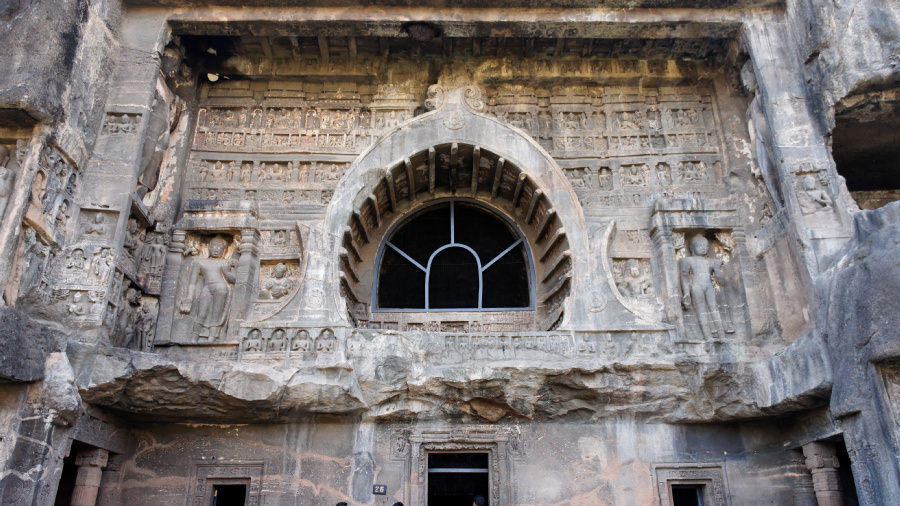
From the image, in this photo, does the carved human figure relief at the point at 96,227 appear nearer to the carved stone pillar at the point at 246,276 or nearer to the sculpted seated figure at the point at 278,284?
the carved stone pillar at the point at 246,276

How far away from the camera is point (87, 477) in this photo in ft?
25.1

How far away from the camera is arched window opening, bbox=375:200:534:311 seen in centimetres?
991

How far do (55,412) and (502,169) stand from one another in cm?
658

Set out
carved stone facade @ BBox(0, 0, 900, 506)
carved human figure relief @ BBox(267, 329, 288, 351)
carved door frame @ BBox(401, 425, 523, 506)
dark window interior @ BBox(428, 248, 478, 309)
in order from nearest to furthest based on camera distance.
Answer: carved stone facade @ BBox(0, 0, 900, 506)
carved door frame @ BBox(401, 425, 523, 506)
carved human figure relief @ BBox(267, 329, 288, 351)
dark window interior @ BBox(428, 248, 478, 309)

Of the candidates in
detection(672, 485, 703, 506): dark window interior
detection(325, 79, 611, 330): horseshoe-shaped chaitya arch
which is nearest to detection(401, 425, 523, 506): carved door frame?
detection(325, 79, 611, 330): horseshoe-shaped chaitya arch

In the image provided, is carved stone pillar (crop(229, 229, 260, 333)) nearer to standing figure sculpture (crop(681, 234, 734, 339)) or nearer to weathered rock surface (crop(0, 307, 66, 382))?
weathered rock surface (crop(0, 307, 66, 382))

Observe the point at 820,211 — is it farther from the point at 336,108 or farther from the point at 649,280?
the point at 336,108

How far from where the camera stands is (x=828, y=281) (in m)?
7.29

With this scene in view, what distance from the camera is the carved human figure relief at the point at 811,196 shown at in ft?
26.4

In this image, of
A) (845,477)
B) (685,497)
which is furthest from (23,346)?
(845,477)

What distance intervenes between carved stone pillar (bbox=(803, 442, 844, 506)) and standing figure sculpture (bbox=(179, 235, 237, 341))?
7.70 metres

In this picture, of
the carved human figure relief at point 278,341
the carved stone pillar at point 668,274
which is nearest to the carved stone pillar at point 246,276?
the carved human figure relief at point 278,341

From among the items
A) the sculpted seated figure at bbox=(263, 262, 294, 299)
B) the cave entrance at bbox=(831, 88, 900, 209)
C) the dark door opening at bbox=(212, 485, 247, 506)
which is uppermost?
the cave entrance at bbox=(831, 88, 900, 209)

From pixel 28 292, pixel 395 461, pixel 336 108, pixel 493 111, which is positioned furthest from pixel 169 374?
pixel 493 111
